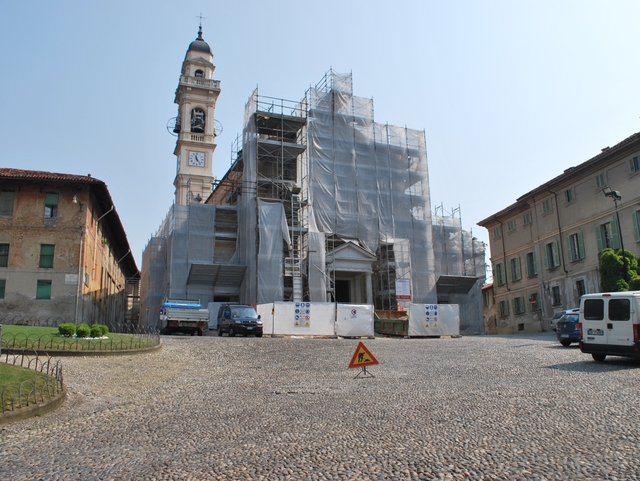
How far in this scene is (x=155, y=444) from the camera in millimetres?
6824

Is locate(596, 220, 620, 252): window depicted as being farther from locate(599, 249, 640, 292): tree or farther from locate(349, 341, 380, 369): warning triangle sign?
locate(349, 341, 380, 369): warning triangle sign

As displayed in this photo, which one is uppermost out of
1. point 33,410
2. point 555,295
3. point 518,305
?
point 555,295

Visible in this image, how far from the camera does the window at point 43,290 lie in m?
28.3

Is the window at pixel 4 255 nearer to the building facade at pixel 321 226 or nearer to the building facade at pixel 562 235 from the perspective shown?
the building facade at pixel 321 226

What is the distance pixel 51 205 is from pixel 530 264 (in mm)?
33123

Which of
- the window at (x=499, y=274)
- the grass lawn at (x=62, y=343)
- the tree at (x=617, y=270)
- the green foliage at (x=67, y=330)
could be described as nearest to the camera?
the grass lawn at (x=62, y=343)

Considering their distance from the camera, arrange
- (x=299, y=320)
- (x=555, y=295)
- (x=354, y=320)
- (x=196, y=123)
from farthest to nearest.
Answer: (x=196, y=123) → (x=555, y=295) → (x=354, y=320) → (x=299, y=320)

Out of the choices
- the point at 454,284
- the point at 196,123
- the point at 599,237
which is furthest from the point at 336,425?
the point at 196,123

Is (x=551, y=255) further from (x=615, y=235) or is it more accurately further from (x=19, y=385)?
(x=19, y=385)

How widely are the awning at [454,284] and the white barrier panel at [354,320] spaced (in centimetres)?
1762

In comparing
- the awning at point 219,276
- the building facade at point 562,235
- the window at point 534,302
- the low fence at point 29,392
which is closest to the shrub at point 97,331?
the low fence at point 29,392

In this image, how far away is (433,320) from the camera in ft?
93.8

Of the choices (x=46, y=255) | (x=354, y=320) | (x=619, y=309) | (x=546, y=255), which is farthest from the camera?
(x=546, y=255)

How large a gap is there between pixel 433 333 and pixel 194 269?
17148mm
